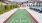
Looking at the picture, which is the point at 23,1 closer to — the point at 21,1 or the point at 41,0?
the point at 21,1

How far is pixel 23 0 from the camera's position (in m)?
85.1

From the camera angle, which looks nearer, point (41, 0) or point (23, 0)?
point (41, 0)

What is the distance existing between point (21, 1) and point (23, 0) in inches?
62.9

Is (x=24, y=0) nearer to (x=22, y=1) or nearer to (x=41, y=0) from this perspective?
(x=22, y=1)

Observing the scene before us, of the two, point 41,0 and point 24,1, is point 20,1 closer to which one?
point 24,1

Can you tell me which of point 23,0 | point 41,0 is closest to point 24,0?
point 23,0

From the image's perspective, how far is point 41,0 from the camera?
228 ft

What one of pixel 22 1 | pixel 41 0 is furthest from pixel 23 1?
pixel 41 0

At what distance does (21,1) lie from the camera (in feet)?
277

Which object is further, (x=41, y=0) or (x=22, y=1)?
(x=22, y=1)

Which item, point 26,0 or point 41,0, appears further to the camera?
point 26,0

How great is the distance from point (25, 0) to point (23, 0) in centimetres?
129

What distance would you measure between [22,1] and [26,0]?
268 centimetres

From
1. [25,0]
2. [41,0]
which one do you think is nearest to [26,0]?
[25,0]
